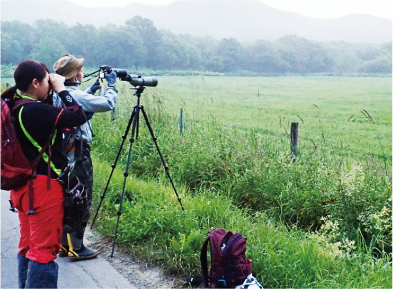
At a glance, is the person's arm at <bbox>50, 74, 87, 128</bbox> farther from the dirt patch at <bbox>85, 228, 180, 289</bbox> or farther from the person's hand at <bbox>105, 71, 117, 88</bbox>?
the dirt patch at <bbox>85, 228, 180, 289</bbox>

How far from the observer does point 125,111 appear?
9625 millimetres

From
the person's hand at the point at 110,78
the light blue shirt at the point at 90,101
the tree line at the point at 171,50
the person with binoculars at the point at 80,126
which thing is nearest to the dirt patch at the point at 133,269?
the person with binoculars at the point at 80,126

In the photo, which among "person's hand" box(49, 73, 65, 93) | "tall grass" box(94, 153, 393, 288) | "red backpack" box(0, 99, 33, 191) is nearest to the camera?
"red backpack" box(0, 99, 33, 191)

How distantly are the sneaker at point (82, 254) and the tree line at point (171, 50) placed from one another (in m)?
6.30

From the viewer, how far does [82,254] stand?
148 inches

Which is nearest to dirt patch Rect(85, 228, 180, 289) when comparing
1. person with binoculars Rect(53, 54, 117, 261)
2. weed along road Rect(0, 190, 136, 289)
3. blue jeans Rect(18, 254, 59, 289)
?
weed along road Rect(0, 190, 136, 289)

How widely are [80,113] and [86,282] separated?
5.30 feet

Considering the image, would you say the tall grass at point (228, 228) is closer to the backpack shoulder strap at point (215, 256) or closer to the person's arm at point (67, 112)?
the backpack shoulder strap at point (215, 256)

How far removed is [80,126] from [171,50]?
13.4m

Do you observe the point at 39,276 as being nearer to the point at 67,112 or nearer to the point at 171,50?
the point at 67,112

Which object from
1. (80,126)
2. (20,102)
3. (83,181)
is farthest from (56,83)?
(83,181)

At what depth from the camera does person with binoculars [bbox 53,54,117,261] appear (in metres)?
3.20

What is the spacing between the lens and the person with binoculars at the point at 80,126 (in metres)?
3.20

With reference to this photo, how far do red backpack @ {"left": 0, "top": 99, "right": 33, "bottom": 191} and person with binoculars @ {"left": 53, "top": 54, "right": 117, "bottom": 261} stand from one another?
1.57 feet
